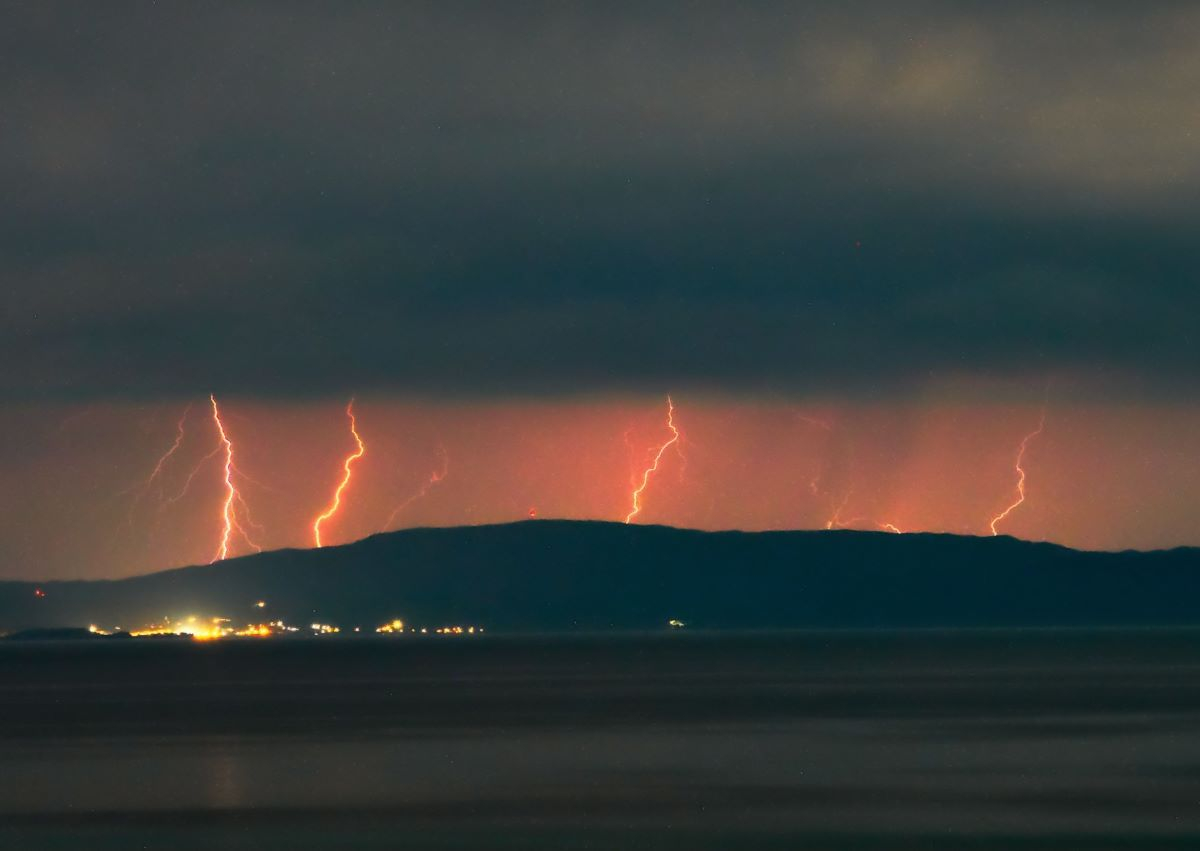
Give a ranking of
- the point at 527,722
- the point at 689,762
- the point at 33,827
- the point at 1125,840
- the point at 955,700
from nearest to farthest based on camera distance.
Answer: the point at 1125,840, the point at 33,827, the point at 689,762, the point at 527,722, the point at 955,700

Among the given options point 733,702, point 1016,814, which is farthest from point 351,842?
point 733,702

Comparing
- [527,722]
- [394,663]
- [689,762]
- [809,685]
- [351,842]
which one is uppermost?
[394,663]

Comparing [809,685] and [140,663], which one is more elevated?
[140,663]

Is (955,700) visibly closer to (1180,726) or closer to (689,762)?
(1180,726)

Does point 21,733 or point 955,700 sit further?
point 955,700

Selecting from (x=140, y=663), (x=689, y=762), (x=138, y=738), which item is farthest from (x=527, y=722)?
(x=140, y=663)

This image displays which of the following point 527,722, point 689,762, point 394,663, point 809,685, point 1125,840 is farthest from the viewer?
point 394,663

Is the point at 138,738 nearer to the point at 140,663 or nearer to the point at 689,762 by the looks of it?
the point at 689,762
